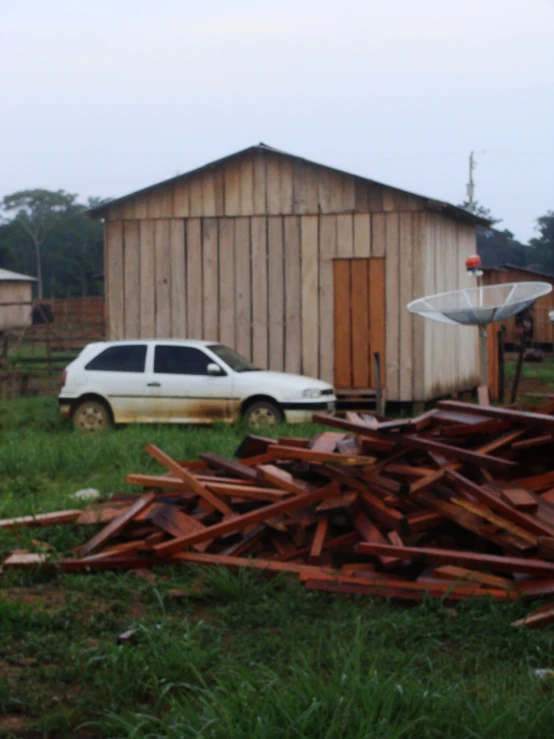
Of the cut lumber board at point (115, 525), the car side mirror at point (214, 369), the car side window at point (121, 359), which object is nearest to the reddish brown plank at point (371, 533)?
the cut lumber board at point (115, 525)

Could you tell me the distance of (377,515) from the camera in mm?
7090

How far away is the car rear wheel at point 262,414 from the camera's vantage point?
50.3 ft

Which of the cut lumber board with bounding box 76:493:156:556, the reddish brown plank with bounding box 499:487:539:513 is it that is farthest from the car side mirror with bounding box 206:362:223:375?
the reddish brown plank with bounding box 499:487:539:513

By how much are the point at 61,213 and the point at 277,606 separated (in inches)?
2995

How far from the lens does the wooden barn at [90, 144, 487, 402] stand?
1803 centimetres

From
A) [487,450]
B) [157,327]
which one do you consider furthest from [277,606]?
[157,327]

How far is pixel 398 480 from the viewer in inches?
294

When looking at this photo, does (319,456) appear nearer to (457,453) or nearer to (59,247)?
(457,453)

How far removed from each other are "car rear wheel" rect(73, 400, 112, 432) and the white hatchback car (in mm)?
16

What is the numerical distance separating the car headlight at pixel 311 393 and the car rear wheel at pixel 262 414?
18.5 inches

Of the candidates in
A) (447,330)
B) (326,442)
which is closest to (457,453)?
(326,442)

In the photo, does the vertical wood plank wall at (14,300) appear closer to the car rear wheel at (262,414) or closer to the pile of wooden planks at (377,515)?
the car rear wheel at (262,414)

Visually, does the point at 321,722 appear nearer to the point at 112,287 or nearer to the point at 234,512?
the point at 234,512

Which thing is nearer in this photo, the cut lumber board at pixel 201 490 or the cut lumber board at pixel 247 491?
the cut lumber board at pixel 247 491
